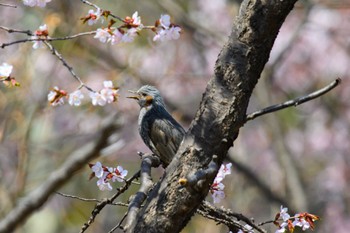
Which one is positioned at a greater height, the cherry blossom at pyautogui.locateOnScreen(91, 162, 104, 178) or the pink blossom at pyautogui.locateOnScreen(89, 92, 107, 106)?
the pink blossom at pyautogui.locateOnScreen(89, 92, 107, 106)

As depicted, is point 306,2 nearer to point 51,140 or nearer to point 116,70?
point 116,70

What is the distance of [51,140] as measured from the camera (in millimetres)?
7621

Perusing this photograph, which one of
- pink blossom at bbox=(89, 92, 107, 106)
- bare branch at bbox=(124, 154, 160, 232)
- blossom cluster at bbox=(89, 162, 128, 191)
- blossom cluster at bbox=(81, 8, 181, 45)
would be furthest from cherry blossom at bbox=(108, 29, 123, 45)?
bare branch at bbox=(124, 154, 160, 232)

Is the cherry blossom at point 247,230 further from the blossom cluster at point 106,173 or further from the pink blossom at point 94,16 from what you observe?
the pink blossom at point 94,16

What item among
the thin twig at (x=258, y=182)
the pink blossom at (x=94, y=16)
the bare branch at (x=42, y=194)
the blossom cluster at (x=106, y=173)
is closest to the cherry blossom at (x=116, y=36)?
the pink blossom at (x=94, y=16)

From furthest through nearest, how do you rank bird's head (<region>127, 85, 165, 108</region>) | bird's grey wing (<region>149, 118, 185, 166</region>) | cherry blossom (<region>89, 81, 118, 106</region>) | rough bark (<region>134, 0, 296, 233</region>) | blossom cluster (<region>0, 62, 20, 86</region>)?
bird's head (<region>127, 85, 165, 108</region>) < bird's grey wing (<region>149, 118, 185, 166</region>) < cherry blossom (<region>89, 81, 118, 106</region>) < blossom cluster (<region>0, 62, 20, 86</region>) < rough bark (<region>134, 0, 296, 233</region>)

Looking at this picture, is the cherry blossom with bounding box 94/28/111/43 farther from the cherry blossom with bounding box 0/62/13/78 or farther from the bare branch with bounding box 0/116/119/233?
the bare branch with bounding box 0/116/119/233

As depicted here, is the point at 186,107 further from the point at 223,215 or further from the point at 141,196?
the point at 141,196

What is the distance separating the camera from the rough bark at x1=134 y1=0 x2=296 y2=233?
257 cm

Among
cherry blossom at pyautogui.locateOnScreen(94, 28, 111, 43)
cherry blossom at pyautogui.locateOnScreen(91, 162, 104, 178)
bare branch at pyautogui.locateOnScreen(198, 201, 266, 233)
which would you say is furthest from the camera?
cherry blossom at pyautogui.locateOnScreen(94, 28, 111, 43)

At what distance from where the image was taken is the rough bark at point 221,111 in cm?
257

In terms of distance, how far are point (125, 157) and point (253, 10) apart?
24.8 ft

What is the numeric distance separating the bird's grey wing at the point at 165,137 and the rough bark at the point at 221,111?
144 cm

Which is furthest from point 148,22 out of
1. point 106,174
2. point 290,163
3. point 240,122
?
point 240,122
